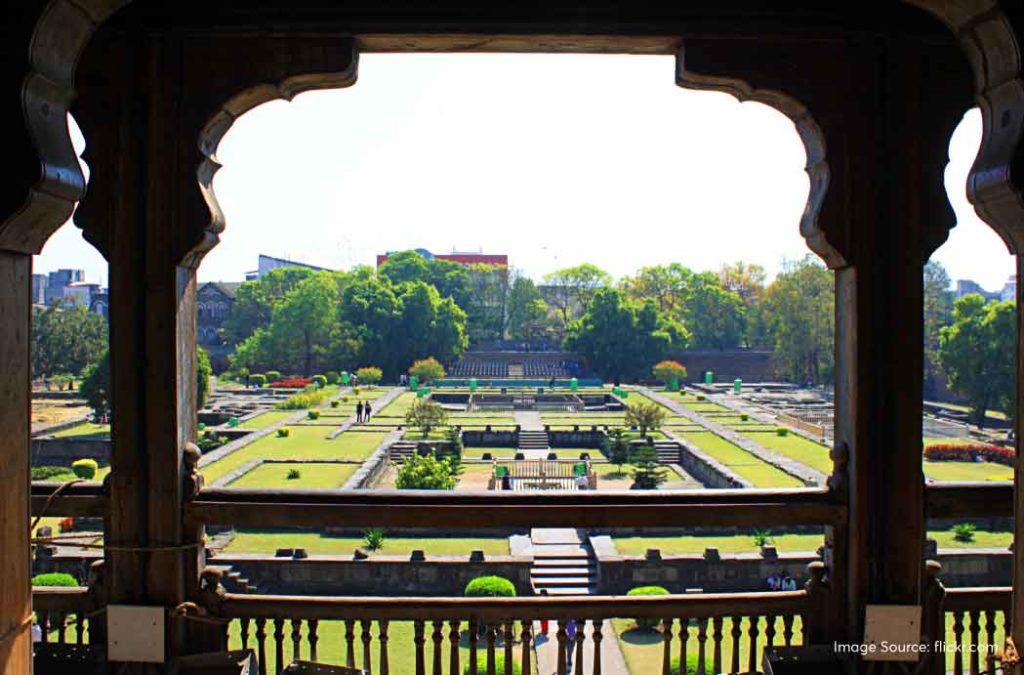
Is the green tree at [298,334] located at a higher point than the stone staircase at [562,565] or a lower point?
higher

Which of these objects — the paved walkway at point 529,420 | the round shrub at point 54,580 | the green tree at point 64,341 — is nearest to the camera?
the round shrub at point 54,580

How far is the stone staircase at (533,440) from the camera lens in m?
25.4

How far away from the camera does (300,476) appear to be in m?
17.9

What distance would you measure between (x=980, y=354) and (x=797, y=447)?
7.90m

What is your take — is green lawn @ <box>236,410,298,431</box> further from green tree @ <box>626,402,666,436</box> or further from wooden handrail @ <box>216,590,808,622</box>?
wooden handrail @ <box>216,590,808,622</box>

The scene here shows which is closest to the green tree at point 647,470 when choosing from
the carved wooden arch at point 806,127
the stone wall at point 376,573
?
the stone wall at point 376,573

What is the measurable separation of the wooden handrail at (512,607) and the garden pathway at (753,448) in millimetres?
13855

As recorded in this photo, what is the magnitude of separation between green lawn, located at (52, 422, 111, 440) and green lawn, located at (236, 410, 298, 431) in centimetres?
402

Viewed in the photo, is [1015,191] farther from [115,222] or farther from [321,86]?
[115,222]

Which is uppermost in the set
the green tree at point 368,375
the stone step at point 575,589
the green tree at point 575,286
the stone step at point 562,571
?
the green tree at point 575,286

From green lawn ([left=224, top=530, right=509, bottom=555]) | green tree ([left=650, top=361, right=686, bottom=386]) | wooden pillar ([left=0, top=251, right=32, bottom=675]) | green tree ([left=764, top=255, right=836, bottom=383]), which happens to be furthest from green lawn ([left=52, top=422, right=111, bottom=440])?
green tree ([left=764, top=255, right=836, bottom=383])

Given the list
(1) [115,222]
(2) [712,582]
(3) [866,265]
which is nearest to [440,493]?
(1) [115,222]

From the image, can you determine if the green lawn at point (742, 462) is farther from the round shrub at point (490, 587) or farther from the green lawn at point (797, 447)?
the round shrub at point (490, 587)

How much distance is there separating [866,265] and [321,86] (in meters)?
1.94
